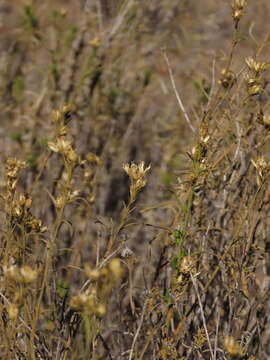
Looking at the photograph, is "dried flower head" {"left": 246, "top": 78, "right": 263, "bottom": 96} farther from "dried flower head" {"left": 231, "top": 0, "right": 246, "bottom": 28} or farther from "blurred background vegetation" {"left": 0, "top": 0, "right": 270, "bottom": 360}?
"dried flower head" {"left": 231, "top": 0, "right": 246, "bottom": 28}

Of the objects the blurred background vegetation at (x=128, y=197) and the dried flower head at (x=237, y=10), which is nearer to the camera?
the blurred background vegetation at (x=128, y=197)

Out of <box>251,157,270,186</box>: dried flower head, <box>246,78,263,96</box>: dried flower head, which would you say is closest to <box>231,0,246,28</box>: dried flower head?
<box>246,78,263,96</box>: dried flower head

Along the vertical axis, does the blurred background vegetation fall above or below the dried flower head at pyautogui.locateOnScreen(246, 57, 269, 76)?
below

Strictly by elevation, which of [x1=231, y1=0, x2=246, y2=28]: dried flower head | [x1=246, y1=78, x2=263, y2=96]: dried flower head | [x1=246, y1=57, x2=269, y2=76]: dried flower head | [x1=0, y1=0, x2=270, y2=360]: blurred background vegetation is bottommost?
[x1=0, y1=0, x2=270, y2=360]: blurred background vegetation

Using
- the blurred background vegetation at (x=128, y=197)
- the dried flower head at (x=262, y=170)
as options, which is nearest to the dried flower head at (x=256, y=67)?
the blurred background vegetation at (x=128, y=197)

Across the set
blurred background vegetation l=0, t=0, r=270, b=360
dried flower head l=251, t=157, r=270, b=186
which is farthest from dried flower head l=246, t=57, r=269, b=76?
dried flower head l=251, t=157, r=270, b=186

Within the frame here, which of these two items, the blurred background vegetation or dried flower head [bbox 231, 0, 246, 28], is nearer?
the blurred background vegetation

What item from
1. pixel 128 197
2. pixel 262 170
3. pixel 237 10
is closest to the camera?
pixel 262 170

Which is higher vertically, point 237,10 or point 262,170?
point 237,10

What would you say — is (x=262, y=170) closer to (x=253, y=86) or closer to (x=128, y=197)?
(x=253, y=86)

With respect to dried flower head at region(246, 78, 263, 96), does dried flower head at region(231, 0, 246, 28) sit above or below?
above

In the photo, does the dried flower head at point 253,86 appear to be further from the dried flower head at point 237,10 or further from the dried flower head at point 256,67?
the dried flower head at point 237,10

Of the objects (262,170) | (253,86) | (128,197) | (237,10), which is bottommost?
(128,197)

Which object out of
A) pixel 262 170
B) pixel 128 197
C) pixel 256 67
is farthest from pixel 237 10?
pixel 128 197
